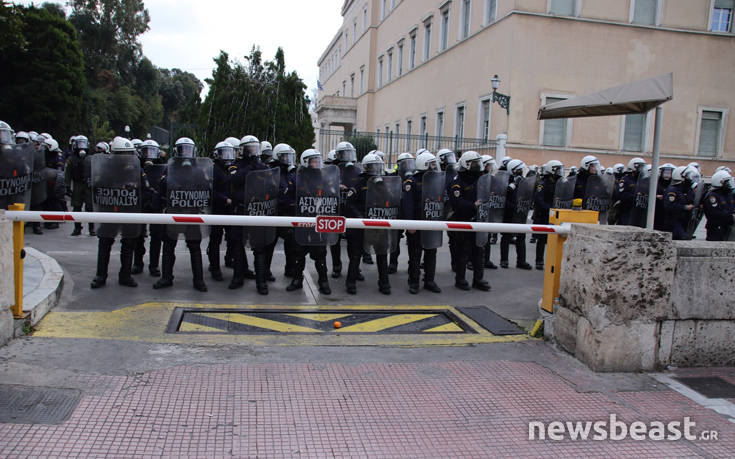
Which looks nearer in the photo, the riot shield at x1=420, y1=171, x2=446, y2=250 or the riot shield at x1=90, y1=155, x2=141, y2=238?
the riot shield at x1=90, y1=155, x2=141, y2=238

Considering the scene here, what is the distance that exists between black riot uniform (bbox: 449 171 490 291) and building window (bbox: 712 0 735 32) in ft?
69.8

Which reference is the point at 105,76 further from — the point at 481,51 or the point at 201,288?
the point at 201,288

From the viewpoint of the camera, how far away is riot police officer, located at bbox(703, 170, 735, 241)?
32.6 feet

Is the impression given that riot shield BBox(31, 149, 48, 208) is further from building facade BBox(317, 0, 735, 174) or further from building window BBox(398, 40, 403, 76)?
building window BBox(398, 40, 403, 76)

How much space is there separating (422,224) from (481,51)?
2099cm

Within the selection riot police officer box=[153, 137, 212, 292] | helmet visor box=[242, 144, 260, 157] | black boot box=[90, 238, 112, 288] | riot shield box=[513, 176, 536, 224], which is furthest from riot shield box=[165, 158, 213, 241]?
riot shield box=[513, 176, 536, 224]

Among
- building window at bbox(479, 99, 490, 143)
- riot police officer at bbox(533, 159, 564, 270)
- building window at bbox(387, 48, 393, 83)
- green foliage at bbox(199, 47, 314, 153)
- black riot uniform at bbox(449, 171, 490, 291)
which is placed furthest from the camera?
building window at bbox(387, 48, 393, 83)

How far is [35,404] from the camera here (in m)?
3.63

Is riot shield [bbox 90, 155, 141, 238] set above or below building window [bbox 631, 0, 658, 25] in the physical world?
below

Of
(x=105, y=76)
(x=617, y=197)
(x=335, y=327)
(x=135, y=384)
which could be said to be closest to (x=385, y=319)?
(x=335, y=327)

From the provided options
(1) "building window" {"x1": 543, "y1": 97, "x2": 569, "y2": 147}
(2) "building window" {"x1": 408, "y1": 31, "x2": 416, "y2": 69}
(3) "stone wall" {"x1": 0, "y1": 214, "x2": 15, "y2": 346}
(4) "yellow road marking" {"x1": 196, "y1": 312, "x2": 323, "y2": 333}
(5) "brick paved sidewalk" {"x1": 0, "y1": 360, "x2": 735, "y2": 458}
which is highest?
(2) "building window" {"x1": 408, "y1": 31, "x2": 416, "y2": 69}

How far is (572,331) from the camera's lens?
520 cm

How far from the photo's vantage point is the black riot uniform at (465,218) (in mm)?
8109

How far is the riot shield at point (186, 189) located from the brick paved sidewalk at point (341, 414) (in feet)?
9.48
